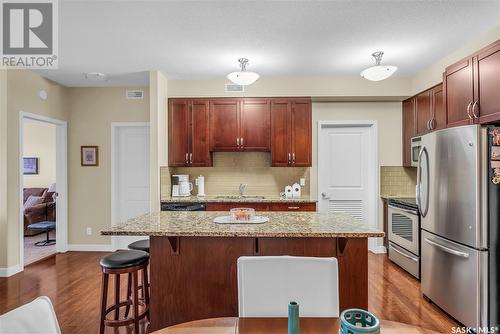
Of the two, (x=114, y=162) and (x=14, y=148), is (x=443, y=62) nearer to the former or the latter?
(x=114, y=162)

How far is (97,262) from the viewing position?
13.7 feet

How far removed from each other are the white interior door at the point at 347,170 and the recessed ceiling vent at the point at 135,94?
9.82ft

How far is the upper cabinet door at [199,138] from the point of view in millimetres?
4328

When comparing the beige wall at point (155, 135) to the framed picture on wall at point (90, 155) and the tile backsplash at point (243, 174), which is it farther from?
the framed picture on wall at point (90, 155)

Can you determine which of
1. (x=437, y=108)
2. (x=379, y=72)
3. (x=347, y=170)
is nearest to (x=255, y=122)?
(x=347, y=170)

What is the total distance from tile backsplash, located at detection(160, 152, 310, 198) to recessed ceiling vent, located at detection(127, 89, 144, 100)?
1354 millimetres

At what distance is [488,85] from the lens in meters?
2.39

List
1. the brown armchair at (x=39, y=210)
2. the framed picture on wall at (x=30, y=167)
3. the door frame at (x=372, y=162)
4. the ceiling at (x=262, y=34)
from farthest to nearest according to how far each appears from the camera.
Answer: the framed picture on wall at (x=30, y=167), the brown armchair at (x=39, y=210), the door frame at (x=372, y=162), the ceiling at (x=262, y=34)

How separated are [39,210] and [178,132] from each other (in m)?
3.76

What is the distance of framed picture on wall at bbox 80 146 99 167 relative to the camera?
4754mm

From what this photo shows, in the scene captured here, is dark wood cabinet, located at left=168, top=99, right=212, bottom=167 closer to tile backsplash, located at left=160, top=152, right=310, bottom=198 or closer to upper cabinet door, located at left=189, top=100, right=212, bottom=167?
upper cabinet door, located at left=189, top=100, right=212, bottom=167

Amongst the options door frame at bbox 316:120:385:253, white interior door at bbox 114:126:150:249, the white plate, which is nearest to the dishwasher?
white interior door at bbox 114:126:150:249

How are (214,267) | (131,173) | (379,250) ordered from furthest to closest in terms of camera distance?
(131,173) < (379,250) < (214,267)

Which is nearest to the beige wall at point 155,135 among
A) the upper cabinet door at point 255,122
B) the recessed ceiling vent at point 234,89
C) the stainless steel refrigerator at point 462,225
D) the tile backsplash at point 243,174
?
the tile backsplash at point 243,174
